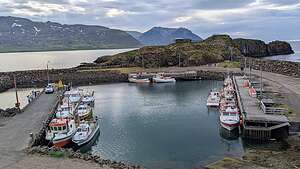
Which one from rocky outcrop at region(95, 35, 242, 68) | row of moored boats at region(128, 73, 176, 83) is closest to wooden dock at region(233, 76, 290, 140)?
row of moored boats at region(128, 73, 176, 83)

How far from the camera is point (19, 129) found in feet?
125

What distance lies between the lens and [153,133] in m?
45.4

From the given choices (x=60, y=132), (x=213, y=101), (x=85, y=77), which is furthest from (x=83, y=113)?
(x=85, y=77)

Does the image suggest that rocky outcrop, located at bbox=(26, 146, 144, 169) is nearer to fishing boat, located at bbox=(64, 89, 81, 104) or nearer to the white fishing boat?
the white fishing boat

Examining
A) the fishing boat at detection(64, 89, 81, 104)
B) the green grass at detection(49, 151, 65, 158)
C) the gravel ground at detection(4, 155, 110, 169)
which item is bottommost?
the gravel ground at detection(4, 155, 110, 169)

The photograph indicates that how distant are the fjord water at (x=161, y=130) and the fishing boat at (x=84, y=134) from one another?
119 centimetres

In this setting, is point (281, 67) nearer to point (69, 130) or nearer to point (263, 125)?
point (263, 125)

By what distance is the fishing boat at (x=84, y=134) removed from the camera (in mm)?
39031

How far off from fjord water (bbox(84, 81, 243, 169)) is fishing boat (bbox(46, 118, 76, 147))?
3.15m

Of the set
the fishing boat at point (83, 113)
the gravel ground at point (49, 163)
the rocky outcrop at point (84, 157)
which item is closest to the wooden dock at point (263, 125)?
the rocky outcrop at point (84, 157)

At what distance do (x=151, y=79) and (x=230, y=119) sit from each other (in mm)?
51512

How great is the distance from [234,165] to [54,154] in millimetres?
15079

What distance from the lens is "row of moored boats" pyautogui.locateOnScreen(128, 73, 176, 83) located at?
303 feet

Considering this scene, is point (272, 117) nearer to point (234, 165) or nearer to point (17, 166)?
point (234, 165)
